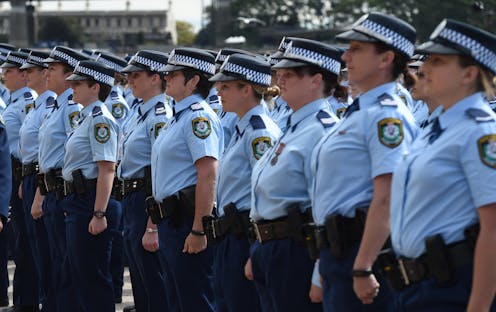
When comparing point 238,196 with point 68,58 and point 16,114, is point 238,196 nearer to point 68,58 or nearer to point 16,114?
point 68,58

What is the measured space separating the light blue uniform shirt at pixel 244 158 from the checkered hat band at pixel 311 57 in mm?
672

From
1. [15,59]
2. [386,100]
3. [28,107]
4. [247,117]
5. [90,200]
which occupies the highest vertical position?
[386,100]

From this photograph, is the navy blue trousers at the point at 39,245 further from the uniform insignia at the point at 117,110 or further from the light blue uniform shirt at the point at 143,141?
the uniform insignia at the point at 117,110

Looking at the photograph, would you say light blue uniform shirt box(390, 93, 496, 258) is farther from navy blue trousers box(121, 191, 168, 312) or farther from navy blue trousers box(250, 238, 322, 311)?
navy blue trousers box(121, 191, 168, 312)

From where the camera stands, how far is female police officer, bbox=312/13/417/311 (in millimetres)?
4895

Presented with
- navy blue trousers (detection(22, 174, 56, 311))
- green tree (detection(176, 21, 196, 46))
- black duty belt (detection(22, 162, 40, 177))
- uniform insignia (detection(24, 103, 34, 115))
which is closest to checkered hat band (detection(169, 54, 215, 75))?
navy blue trousers (detection(22, 174, 56, 311))

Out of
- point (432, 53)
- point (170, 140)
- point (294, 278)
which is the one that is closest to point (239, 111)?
point (170, 140)

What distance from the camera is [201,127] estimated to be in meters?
6.90

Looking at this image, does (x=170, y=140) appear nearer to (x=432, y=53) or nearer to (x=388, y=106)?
(x=388, y=106)

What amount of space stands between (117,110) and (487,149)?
7.32 meters

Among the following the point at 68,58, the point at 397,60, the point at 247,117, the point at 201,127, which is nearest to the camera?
the point at 397,60

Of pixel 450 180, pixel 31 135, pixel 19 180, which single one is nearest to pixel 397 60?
pixel 450 180

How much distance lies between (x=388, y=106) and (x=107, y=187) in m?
3.38

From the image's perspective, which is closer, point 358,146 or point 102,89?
point 358,146
